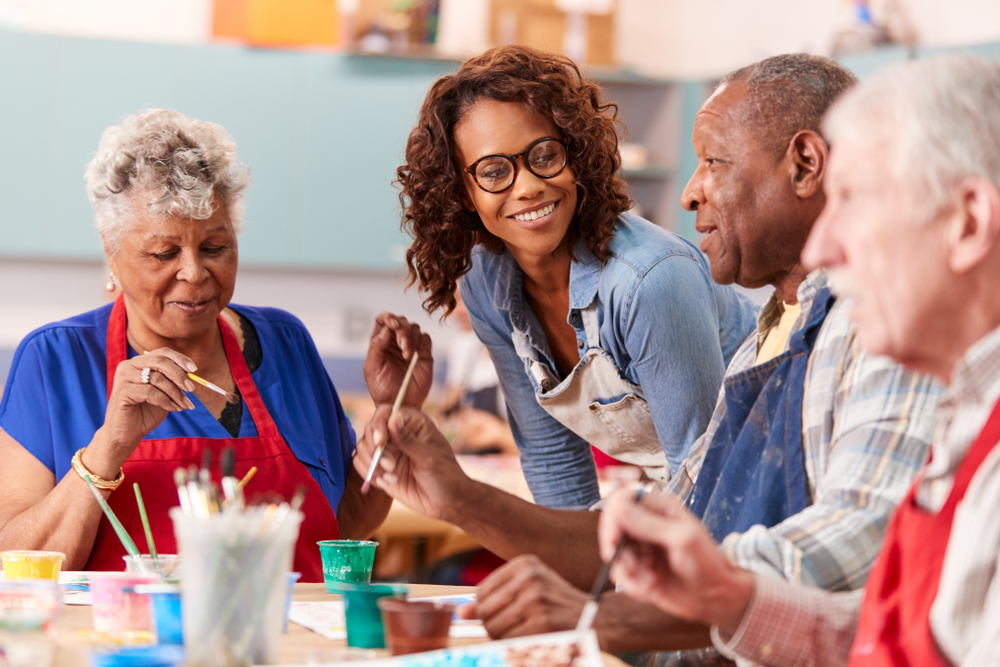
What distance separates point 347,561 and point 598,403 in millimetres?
702

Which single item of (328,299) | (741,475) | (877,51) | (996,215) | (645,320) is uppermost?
(877,51)

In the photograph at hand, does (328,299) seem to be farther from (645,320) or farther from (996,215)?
(996,215)

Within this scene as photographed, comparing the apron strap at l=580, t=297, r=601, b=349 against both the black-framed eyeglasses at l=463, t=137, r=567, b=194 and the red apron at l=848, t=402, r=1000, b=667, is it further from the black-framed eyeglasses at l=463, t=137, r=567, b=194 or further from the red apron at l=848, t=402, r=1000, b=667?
the red apron at l=848, t=402, r=1000, b=667

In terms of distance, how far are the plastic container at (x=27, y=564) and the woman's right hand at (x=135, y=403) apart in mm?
270

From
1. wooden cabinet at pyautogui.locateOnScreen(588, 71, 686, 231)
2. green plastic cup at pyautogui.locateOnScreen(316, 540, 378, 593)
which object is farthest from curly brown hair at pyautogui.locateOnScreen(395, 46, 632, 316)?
wooden cabinet at pyautogui.locateOnScreen(588, 71, 686, 231)

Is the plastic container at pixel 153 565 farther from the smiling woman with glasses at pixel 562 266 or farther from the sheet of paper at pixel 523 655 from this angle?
the smiling woman with glasses at pixel 562 266

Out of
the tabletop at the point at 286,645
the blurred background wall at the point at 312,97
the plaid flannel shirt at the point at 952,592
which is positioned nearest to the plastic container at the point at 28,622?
the tabletop at the point at 286,645

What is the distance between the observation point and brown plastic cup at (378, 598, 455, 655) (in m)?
1.00

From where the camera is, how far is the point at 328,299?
538cm

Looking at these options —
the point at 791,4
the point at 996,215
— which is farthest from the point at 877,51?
the point at 996,215

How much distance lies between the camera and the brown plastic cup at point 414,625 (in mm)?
997

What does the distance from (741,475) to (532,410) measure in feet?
2.84

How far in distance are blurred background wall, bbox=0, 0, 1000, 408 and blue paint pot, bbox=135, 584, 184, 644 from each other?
3.92 m

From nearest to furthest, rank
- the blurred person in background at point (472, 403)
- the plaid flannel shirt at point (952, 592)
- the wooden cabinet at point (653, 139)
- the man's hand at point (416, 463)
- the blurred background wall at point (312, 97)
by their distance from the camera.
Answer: the plaid flannel shirt at point (952, 592), the man's hand at point (416, 463), the blurred person in background at point (472, 403), the blurred background wall at point (312, 97), the wooden cabinet at point (653, 139)
